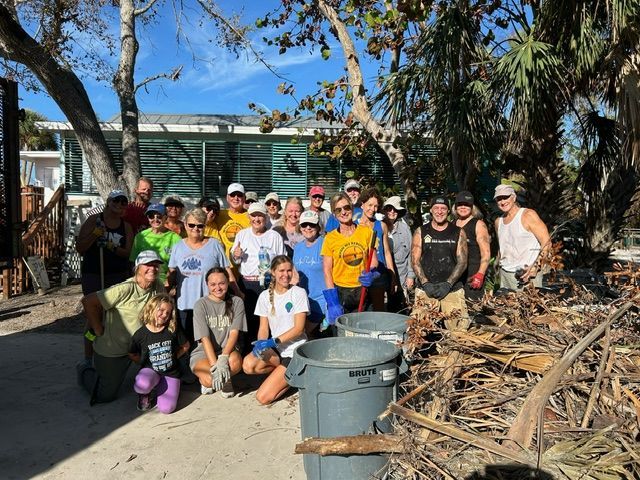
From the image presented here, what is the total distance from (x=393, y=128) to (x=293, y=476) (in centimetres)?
596

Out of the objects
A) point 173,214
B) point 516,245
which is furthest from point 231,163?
point 516,245

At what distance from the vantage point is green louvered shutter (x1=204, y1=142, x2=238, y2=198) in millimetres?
10234

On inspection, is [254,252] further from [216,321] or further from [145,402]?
[145,402]

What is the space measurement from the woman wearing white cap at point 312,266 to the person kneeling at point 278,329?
39cm

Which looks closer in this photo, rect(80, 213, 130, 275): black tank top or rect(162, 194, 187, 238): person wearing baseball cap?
rect(80, 213, 130, 275): black tank top

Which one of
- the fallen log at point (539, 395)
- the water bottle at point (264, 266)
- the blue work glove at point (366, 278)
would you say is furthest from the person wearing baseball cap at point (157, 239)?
the fallen log at point (539, 395)

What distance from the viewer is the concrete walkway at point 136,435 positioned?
3229 millimetres

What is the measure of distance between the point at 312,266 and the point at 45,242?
296 inches

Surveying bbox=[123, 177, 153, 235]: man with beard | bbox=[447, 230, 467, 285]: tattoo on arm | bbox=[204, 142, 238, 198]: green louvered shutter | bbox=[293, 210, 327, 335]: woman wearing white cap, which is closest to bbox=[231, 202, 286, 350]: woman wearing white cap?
bbox=[293, 210, 327, 335]: woman wearing white cap

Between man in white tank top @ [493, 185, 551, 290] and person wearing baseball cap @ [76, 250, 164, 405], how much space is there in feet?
10.9

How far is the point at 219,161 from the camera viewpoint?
33.6ft

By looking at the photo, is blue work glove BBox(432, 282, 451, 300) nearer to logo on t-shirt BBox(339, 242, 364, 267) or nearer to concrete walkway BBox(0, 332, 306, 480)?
logo on t-shirt BBox(339, 242, 364, 267)

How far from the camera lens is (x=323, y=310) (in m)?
4.74

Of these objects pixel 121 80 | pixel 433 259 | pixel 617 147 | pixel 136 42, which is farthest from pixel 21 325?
pixel 617 147
